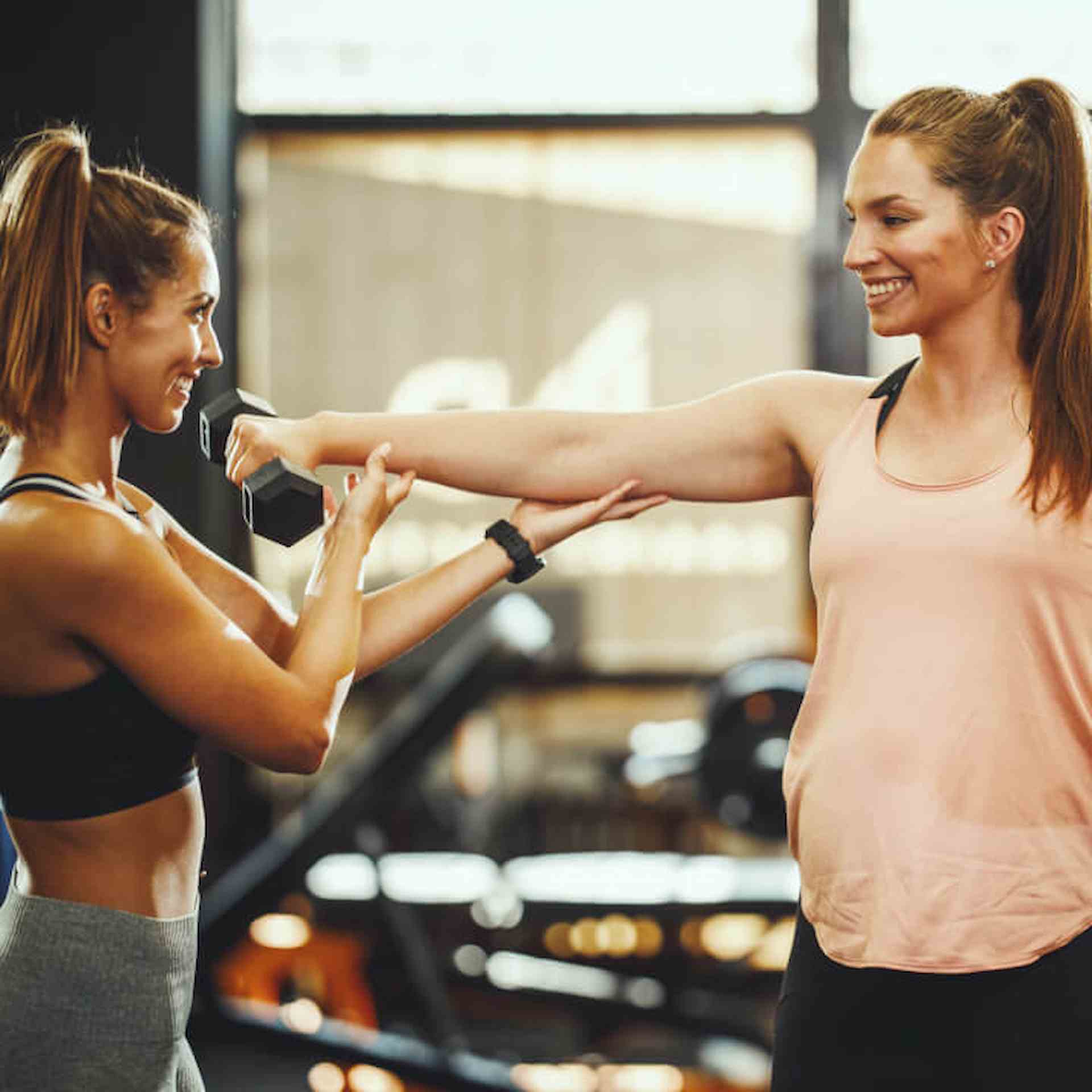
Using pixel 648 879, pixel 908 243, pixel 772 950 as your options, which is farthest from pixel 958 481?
pixel 772 950

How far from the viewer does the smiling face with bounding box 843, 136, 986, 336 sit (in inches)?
53.6

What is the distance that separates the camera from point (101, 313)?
50.8 inches

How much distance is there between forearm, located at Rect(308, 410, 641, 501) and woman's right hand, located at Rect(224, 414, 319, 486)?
0.02m

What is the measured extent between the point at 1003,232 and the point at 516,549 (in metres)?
0.67

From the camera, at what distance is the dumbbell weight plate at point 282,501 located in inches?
58.6

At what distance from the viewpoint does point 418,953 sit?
320 centimetres

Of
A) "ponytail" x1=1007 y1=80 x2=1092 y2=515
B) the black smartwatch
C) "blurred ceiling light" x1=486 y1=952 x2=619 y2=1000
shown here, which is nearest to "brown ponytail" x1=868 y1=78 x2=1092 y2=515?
"ponytail" x1=1007 y1=80 x2=1092 y2=515

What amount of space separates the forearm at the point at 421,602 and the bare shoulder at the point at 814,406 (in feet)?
1.28

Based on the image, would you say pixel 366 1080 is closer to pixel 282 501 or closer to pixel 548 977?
pixel 548 977

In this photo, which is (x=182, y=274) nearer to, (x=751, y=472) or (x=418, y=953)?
(x=751, y=472)

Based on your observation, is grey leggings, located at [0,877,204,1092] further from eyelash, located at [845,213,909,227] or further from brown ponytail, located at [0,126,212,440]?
eyelash, located at [845,213,909,227]

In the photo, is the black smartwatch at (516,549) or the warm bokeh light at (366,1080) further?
the warm bokeh light at (366,1080)

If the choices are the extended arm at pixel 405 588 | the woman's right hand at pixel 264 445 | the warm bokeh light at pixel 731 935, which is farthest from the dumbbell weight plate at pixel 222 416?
the warm bokeh light at pixel 731 935

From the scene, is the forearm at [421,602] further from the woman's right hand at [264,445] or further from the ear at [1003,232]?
the ear at [1003,232]
